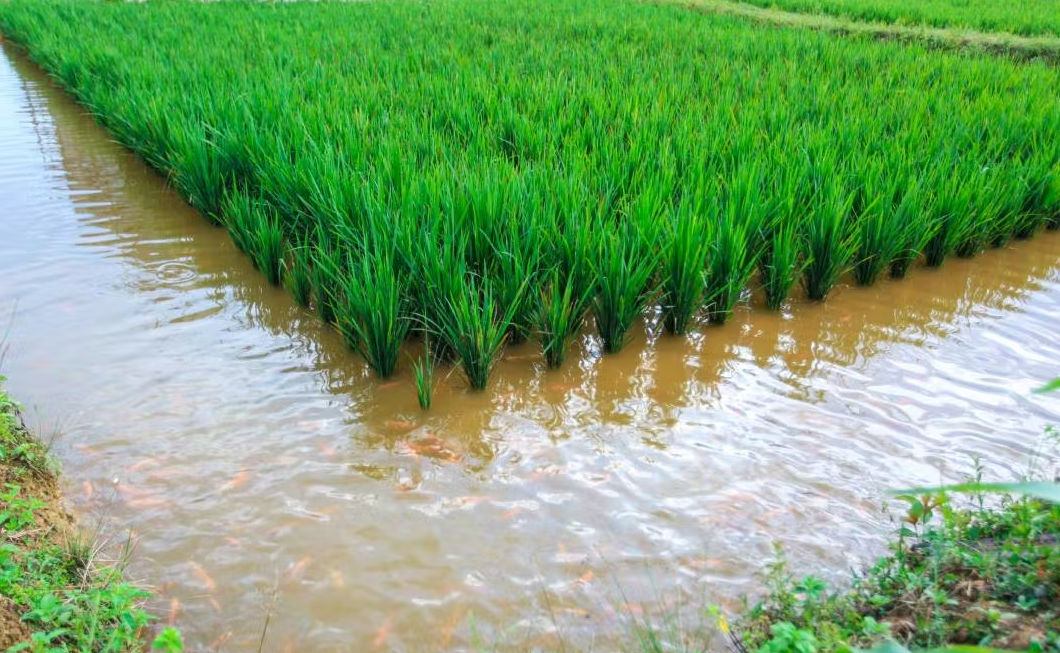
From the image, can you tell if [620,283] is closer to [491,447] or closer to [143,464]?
[491,447]

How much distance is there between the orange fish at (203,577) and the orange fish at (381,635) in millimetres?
444

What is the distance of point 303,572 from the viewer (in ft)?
6.61

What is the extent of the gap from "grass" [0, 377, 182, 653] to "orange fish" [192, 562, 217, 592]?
0.13 metres

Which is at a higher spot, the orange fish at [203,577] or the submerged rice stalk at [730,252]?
the submerged rice stalk at [730,252]

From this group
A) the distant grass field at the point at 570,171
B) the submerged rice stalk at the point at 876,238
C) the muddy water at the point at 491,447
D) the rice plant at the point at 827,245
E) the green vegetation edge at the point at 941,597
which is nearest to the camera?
the green vegetation edge at the point at 941,597

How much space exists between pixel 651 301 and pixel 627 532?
4.42 ft

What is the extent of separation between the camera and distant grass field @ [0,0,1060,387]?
123 inches

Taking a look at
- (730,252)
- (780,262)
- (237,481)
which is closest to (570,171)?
(730,252)

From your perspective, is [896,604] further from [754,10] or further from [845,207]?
[754,10]

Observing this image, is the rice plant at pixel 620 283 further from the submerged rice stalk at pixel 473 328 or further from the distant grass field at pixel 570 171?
the submerged rice stalk at pixel 473 328

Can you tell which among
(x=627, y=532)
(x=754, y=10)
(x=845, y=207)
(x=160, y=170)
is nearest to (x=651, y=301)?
(x=845, y=207)

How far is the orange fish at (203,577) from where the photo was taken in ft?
6.45

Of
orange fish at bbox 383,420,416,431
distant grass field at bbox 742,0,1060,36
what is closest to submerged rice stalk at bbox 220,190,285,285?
orange fish at bbox 383,420,416,431

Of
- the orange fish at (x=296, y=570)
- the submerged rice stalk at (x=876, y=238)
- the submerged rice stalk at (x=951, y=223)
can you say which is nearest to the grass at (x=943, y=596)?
the orange fish at (x=296, y=570)
